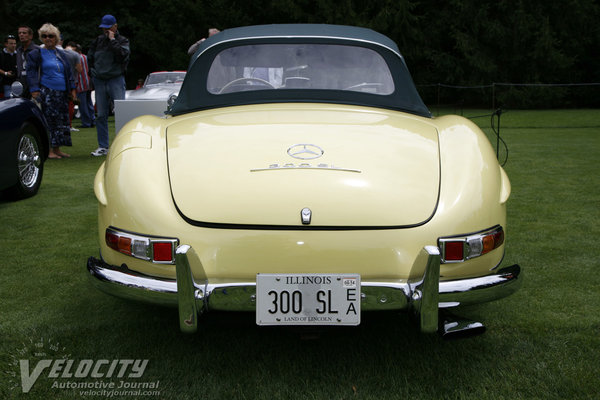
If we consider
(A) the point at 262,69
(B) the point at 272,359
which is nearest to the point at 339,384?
(B) the point at 272,359

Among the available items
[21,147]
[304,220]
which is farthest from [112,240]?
[21,147]

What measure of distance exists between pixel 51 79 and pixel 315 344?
7.17 meters

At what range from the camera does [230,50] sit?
12.1 feet

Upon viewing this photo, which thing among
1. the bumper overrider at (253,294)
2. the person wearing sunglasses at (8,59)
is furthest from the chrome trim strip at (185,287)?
the person wearing sunglasses at (8,59)

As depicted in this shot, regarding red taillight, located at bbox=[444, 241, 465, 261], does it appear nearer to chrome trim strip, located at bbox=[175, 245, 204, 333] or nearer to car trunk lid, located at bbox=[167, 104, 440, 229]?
car trunk lid, located at bbox=[167, 104, 440, 229]

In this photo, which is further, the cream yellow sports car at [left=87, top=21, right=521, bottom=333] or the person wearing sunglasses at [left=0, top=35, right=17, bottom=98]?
the person wearing sunglasses at [left=0, top=35, right=17, bottom=98]

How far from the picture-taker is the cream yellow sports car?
2301 mm

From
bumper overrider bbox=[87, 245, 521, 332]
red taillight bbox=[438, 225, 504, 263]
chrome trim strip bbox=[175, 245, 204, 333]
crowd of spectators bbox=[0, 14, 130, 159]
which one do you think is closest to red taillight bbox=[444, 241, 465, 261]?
red taillight bbox=[438, 225, 504, 263]

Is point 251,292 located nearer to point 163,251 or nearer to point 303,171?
point 163,251

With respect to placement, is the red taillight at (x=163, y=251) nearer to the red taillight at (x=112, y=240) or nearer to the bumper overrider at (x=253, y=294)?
the bumper overrider at (x=253, y=294)

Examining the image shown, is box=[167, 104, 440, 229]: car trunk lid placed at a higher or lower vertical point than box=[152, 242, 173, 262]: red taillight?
higher

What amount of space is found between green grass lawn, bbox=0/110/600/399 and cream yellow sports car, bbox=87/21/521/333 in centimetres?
22

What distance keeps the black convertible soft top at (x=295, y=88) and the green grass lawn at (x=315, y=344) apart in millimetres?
1138

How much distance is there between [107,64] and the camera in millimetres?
9125
